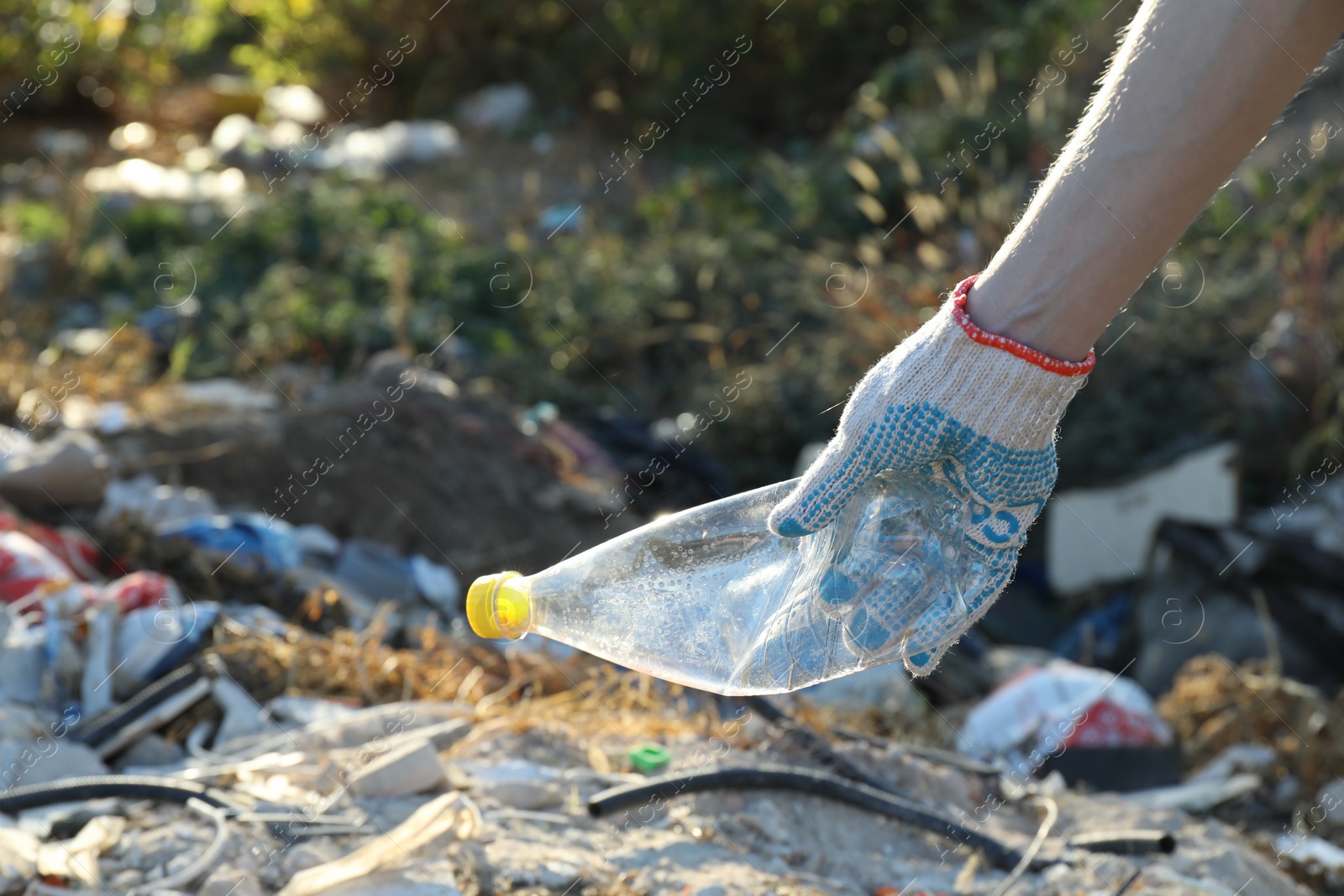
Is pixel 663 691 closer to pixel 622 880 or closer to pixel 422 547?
pixel 622 880

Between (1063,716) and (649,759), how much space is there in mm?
1655

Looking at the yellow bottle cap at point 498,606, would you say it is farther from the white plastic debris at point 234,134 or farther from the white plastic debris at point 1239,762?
the white plastic debris at point 234,134

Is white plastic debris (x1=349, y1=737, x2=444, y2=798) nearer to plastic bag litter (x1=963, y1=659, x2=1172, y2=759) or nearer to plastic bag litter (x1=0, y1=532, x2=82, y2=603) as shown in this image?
plastic bag litter (x1=0, y1=532, x2=82, y2=603)

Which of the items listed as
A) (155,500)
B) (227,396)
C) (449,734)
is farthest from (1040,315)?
(227,396)

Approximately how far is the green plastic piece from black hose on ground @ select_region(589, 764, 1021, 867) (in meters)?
0.15

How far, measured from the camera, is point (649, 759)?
2783 mm

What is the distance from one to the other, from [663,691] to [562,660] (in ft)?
1.24

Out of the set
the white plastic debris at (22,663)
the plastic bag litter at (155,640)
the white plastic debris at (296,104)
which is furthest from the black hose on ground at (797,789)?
the white plastic debris at (296,104)

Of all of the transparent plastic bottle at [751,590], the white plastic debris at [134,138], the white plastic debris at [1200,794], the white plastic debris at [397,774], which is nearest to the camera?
the transparent plastic bottle at [751,590]

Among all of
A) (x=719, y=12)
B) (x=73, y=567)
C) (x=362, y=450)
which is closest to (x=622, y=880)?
(x=73, y=567)

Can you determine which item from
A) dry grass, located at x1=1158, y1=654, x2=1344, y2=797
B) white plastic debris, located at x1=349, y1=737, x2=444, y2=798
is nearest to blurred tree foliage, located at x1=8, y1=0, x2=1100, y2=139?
dry grass, located at x1=1158, y1=654, x2=1344, y2=797

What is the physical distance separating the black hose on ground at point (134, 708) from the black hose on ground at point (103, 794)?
1.46 ft

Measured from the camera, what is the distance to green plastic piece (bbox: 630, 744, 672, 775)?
2.78m

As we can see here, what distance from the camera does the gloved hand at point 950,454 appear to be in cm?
152
